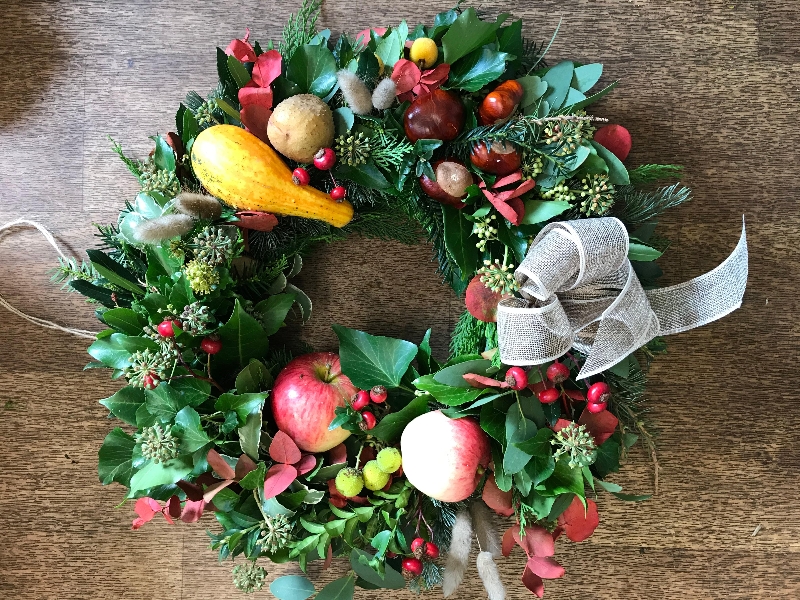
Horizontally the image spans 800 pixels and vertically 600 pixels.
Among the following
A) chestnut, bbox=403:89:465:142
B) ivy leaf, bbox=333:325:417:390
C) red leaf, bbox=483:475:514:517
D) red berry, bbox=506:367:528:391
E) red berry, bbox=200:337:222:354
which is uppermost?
chestnut, bbox=403:89:465:142

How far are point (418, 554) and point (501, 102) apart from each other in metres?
0.78

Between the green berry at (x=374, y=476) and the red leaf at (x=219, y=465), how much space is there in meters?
0.23

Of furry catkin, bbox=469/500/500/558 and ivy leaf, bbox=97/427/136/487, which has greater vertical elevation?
ivy leaf, bbox=97/427/136/487

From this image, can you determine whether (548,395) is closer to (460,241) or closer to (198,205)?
(460,241)

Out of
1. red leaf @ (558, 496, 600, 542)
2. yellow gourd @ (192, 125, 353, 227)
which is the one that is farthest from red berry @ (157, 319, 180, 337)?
red leaf @ (558, 496, 600, 542)

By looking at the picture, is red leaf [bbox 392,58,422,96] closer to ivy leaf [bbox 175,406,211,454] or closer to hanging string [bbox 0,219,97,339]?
ivy leaf [bbox 175,406,211,454]

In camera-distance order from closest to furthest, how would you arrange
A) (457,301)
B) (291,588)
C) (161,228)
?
1. (161,228)
2. (291,588)
3. (457,301)

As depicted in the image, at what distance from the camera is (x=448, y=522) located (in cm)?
106

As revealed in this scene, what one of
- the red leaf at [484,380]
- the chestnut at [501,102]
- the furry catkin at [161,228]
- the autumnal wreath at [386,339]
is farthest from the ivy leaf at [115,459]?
the chestnut at [501,102]

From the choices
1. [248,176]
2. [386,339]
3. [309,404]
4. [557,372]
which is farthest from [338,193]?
[557,372]

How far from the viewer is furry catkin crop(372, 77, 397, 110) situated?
0.92m

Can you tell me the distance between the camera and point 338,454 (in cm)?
105

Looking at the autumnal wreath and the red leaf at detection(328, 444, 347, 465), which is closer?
the autumnal wreath

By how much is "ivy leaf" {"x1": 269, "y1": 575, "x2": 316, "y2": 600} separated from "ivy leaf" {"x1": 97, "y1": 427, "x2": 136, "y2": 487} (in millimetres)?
336
